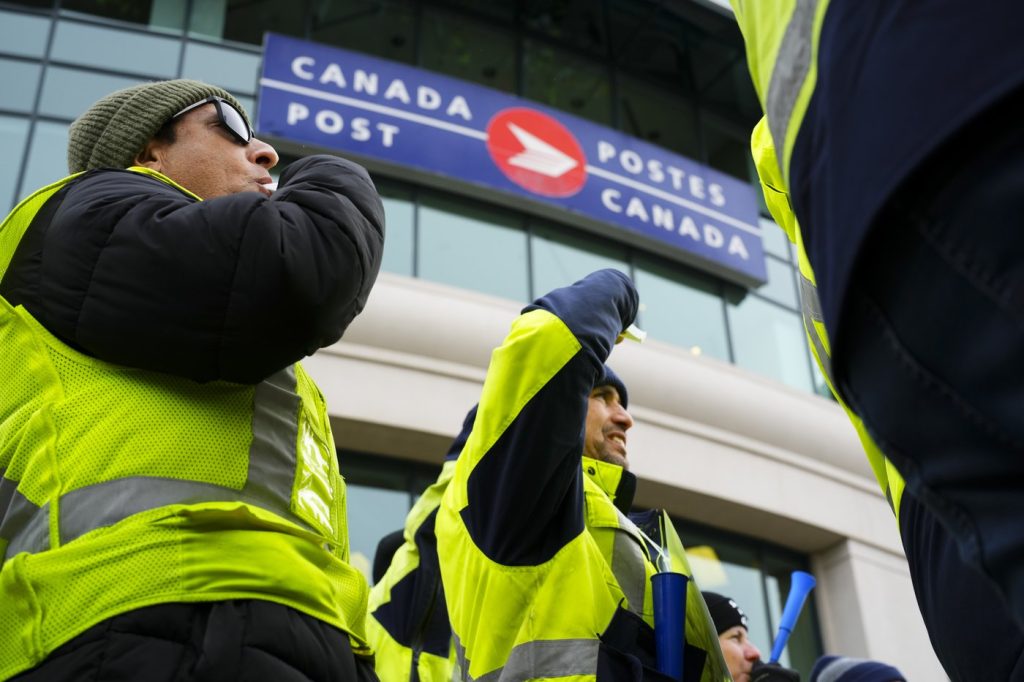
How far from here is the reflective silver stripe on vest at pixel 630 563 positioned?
114 inches

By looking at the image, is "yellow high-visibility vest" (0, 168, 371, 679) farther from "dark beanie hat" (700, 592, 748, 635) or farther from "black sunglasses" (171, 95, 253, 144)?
"dark beanie hat" (700, 592, 748, 635)

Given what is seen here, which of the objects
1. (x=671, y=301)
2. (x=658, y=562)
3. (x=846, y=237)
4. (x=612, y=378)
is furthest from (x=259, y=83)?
(x=846, y=237)

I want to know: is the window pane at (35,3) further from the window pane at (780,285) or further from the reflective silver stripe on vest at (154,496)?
the reflective silver stripe on vest at (154,496)

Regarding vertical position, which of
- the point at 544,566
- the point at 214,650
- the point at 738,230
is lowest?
the point at 214,650

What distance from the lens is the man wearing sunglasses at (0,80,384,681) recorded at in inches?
62.8

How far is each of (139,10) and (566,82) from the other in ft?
16.6

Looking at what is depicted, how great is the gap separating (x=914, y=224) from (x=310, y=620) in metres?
1.12

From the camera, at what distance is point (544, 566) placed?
2.71 metres

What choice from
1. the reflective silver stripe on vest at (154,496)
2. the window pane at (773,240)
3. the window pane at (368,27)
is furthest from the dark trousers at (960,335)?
the window pane at (773,240)

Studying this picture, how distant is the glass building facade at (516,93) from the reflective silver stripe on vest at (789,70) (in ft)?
27.5

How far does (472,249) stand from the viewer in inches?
462

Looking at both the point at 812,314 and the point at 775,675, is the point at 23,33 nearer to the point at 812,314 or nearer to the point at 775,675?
the point at 775,675

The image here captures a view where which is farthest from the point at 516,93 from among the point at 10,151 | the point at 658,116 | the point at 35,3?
the point at 10,151

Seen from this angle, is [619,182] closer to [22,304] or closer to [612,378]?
[612,378]
